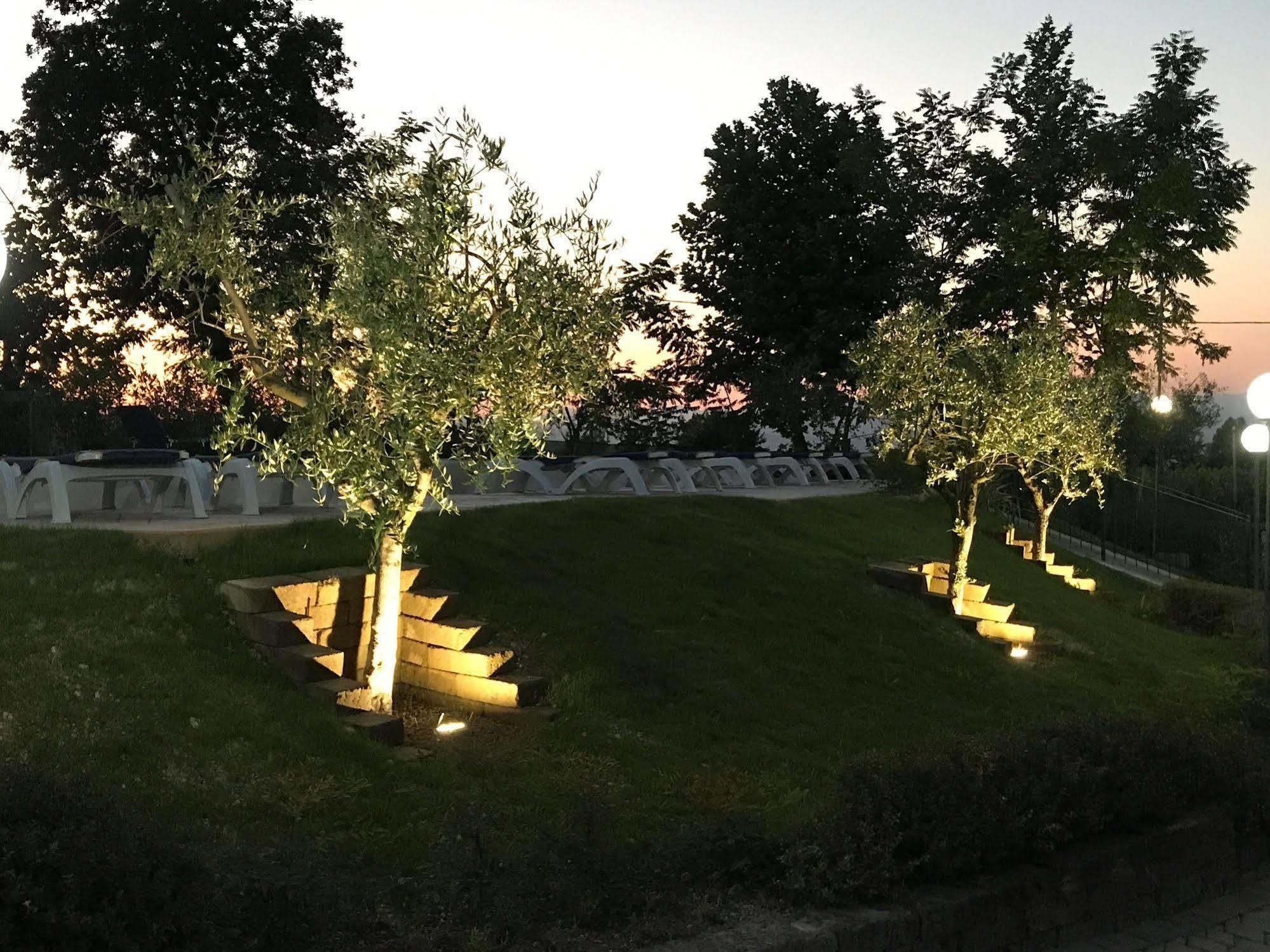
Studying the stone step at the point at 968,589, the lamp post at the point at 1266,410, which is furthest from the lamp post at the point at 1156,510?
the lamp post at the point at 1266,410

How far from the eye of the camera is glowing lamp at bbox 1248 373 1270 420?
11.2 meters

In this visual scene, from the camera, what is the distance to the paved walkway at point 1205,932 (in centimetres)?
575

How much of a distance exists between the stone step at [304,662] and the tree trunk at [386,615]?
0.99ft

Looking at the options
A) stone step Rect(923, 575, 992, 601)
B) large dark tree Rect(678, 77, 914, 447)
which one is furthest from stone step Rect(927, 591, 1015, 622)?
large dark tree Rect(678, 77, 914, 447)

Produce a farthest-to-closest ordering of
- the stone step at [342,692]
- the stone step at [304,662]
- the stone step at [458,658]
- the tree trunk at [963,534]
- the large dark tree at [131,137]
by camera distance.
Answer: the large dark tree at [131,137], the tree trunk at [963,534], the stone step at [458,658], the stone step at [304,662], the stone step at [342,692]

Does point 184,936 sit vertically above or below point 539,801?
above

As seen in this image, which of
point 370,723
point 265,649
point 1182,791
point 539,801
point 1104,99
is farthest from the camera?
point 1104,99

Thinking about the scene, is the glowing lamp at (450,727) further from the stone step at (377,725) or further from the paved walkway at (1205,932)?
the paved walkway at (1205,932)

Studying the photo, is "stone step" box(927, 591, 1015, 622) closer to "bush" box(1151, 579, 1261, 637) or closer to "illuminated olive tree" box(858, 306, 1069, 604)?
"illuminated olive tree" box(858, 306, 1069, 604)

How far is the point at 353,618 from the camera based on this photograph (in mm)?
9695

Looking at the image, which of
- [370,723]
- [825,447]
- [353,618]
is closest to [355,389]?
[353,618]

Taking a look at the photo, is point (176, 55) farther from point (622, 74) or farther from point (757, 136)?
point (757, 136)

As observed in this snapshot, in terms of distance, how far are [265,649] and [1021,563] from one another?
54.0 feet

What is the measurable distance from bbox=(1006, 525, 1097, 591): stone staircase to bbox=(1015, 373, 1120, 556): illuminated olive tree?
0.74 feet
